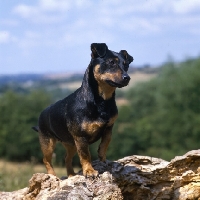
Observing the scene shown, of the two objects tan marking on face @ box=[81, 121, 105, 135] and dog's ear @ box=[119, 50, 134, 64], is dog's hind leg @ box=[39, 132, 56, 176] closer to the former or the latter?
tan marking on face @ box=[81, 121, 105, 135]

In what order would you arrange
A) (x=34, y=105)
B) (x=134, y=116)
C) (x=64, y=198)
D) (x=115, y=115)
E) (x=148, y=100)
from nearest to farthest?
1. (x=64, y=198)
2. (x=115, y=115)
3. (x=34, y=105)
4. (x=134, y=116)
5. (x=148, y=100)

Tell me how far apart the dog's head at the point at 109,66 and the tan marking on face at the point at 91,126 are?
527 millimetres

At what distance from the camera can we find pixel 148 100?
51125 millimetres

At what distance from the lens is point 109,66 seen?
5562mm

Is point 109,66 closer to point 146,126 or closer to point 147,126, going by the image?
point 147,126

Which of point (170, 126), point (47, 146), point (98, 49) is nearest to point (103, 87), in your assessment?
point (98, 49)

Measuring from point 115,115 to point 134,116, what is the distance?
3650 centimetres

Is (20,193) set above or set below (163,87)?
below

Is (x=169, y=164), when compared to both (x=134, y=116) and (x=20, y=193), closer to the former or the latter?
(x=20, y=193)

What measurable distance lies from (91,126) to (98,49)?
37.5 inches

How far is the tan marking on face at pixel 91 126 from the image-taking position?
570 cm

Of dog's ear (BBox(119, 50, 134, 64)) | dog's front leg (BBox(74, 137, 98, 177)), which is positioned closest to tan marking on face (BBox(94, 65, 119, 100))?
dog's ear (BBox(119, 50, 134, 64))

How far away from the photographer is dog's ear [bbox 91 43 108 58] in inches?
223

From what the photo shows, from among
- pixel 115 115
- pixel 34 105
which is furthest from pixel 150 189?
pixel 34 105
